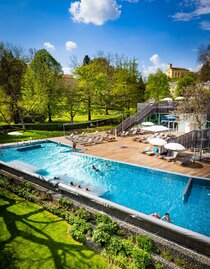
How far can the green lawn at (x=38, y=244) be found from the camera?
19.7 feet

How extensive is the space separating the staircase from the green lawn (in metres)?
17.9

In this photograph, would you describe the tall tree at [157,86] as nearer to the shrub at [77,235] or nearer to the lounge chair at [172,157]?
the lounge chair at [172,157]

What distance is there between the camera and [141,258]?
5746mm

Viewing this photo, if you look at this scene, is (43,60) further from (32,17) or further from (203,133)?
(203,133)

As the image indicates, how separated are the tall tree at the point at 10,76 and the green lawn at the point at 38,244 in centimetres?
2167

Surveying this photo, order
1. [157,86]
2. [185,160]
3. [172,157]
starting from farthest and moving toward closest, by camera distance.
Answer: [157,86] < [172,157] < [185,160]

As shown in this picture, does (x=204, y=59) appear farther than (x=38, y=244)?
Yes

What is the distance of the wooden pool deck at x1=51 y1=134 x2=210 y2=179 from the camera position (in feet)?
42.9

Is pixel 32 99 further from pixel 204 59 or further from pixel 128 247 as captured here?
pixel 204 59

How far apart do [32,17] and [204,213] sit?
21575 millimetres

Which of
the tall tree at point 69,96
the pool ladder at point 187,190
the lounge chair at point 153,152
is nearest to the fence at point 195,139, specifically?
the lounge chair at point 153,152

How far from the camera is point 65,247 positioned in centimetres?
664

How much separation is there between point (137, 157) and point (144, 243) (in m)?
10.0

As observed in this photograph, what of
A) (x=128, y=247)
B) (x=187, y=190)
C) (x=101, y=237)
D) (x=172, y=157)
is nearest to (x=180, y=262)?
(x=128, y=247)
